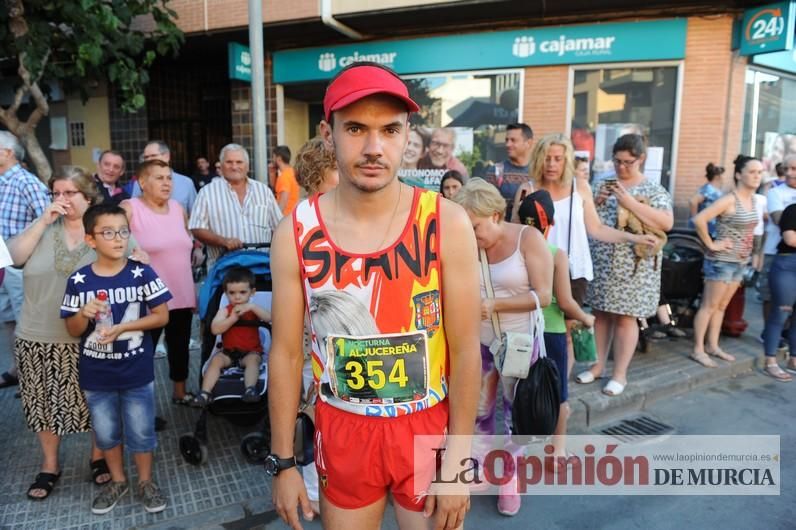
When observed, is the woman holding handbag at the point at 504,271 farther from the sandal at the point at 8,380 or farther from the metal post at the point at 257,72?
the sandal at the point at 8,380

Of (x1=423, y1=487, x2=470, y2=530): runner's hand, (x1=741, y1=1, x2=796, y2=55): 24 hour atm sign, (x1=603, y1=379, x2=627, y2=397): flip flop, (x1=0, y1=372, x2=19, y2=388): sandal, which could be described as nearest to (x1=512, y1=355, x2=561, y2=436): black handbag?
(x1=423, y1=487, x2=470, y2=530): runner's hand

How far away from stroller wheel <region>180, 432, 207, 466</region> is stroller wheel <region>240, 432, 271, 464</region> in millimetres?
275

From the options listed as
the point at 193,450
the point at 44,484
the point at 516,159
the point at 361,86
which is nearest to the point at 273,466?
the point at 361,86

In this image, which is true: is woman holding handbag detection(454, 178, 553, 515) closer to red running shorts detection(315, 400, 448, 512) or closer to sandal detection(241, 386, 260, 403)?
red running shorts detection(315, 400, 448, 512)

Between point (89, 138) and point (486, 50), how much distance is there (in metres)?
9.66

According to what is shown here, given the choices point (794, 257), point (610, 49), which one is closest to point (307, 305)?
point (794, 257)

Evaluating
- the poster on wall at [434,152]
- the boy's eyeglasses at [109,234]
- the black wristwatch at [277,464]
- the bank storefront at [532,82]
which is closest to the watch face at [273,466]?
the black wristwatch at [277,464]

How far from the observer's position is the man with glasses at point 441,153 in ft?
33.6

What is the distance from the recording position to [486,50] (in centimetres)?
961

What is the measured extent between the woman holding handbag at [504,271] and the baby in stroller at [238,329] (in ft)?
5.31

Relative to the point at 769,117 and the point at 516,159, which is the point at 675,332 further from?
the point at 769,117

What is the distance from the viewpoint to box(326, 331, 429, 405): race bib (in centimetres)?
175

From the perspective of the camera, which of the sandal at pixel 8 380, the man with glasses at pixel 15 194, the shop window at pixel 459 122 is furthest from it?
the shop window at pixel 459 122

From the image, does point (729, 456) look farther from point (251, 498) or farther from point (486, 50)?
point (486, 50)
